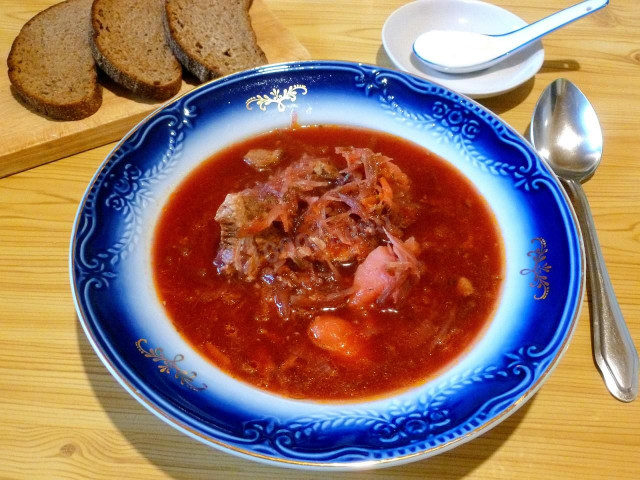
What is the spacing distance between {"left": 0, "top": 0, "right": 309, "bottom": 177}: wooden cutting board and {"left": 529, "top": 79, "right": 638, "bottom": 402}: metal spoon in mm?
2267

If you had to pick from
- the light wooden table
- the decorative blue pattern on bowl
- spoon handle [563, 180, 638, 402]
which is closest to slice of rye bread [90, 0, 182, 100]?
the light wooden table

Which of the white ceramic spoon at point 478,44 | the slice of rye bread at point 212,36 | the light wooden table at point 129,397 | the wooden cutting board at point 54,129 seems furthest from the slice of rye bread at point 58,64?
the white ceramic spoon at point 478,44

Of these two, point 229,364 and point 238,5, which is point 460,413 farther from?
point 238,5

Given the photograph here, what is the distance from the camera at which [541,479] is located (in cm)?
179

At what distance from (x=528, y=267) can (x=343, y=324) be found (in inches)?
31.3

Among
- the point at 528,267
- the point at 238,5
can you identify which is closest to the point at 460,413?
the point at 528,267

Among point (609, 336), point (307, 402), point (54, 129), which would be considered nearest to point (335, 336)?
point (307, 402)

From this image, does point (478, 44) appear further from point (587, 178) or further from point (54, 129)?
point (54, 129)

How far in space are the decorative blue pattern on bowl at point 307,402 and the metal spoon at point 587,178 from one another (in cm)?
37

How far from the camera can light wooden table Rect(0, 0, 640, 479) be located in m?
1.80

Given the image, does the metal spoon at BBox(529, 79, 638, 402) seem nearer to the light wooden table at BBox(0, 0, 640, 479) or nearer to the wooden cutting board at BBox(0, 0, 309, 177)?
the light wooden table at BBox(0, 0, 640, 479)

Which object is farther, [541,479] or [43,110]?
[43,110]

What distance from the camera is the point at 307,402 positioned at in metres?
1.76

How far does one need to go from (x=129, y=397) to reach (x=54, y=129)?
168 cm
